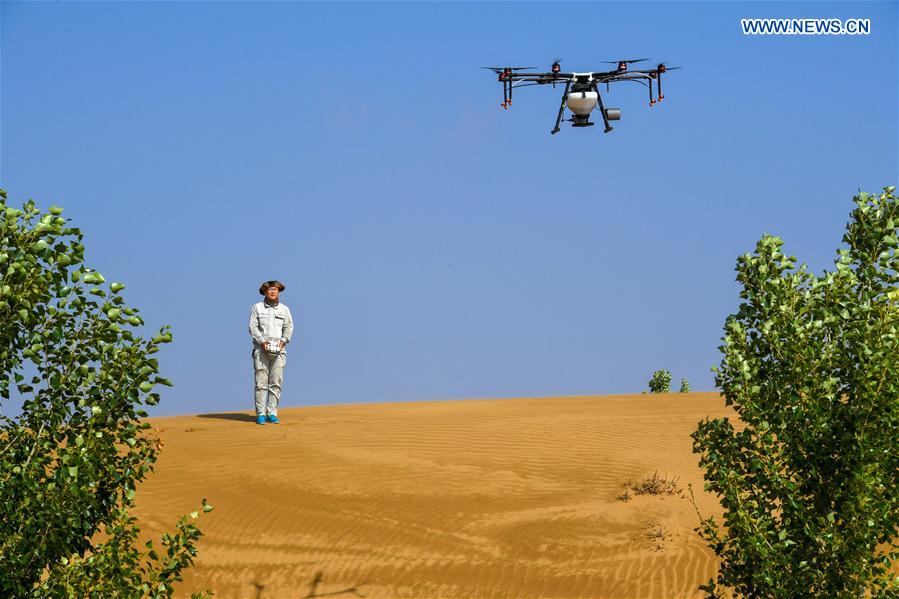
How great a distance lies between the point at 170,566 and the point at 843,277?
5684 millimetres

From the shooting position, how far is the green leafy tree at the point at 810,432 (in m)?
8.26

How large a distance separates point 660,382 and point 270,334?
21.4 metres

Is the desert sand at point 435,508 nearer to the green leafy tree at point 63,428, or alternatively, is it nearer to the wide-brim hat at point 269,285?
the wide-brim hat at point 269,285

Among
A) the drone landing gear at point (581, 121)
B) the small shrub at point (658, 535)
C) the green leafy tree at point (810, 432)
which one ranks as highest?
the drone landing gear at point (581, 121)

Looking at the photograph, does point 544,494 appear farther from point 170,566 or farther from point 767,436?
point 170,566

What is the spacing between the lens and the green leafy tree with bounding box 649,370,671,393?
3966cm

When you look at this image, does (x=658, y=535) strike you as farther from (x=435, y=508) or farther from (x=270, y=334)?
(x=270, y=334)

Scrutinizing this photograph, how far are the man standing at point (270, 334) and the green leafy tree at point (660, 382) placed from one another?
20673 millimetres

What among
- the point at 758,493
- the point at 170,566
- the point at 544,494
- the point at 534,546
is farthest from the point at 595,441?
the point at 170,566

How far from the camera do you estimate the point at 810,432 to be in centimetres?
838

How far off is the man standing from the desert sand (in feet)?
3.85

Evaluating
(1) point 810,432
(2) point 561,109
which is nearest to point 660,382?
(2) point 561,109

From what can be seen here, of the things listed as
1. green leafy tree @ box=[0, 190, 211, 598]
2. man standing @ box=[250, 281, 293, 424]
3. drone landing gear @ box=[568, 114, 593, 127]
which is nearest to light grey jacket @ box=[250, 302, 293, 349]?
man standing @ box=[250, 281, 293, 424]

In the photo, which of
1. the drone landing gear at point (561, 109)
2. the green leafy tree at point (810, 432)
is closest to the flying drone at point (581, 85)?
the drone landing gear at point (561, 109)
